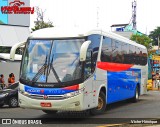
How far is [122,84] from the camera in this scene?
1731 centimetres

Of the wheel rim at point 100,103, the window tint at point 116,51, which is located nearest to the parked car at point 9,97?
the window tint at point 116,51

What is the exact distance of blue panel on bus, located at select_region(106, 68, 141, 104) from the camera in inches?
612

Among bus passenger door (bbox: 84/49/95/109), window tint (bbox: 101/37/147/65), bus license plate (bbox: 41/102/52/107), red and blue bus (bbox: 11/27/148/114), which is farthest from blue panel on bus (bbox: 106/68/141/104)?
bus license plate (bbox: 41/102/52/107)

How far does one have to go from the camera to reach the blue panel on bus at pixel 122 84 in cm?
1555

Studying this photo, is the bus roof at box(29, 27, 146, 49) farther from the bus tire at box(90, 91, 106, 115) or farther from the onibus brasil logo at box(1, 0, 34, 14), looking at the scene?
the onibus brasil logo at box(1, 0, 34, 14)

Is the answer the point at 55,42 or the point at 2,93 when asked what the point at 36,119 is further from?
the point at 2,93

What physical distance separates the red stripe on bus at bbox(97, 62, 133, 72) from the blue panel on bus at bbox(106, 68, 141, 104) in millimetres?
183

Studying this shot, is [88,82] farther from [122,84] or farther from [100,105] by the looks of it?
[122,84]

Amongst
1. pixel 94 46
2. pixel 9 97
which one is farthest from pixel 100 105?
pixel 9 97

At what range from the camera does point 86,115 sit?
1441cm

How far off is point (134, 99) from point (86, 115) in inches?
257

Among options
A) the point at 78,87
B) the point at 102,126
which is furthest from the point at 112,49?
the point at 102,126

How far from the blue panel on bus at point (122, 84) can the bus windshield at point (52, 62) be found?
320cm

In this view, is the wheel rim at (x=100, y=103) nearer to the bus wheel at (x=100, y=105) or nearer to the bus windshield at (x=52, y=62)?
the bus wheel at (x=100, y=105)
